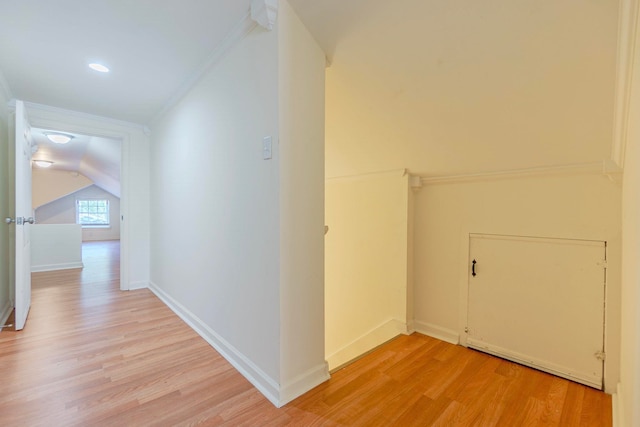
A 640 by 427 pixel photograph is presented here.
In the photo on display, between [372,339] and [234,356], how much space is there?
50.7 inches

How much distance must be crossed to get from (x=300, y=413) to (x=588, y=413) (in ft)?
4.96

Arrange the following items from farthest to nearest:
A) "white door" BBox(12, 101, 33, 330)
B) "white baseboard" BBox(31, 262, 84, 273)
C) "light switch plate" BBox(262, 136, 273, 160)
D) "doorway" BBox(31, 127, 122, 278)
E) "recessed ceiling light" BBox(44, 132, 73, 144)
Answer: "doorway" BBox(31, 127, 122, 278) → "white baseboard" BBox(31, 262, 84, 273) → "recessed ceiling light" BBox(44, 132, 73, 144) → "white door" BBox(12, 101, 33, 330) → "light switch plate" BBox(262, 136, 273, 160)

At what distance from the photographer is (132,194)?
3643 mm

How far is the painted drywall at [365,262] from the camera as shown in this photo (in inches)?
99.6

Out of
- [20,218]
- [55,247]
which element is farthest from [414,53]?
[55,247]

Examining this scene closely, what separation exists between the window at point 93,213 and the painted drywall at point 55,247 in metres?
5.84

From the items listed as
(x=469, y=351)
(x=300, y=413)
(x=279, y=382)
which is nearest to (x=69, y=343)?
(x=279, y=382)

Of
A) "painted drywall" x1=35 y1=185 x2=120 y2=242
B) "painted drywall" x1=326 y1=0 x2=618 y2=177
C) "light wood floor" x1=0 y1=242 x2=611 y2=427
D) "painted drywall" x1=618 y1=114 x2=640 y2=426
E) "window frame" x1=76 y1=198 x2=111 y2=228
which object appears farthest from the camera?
"window frame" x1=76 y1=198 x2=111 y2=228

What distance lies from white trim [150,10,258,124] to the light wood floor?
212cm

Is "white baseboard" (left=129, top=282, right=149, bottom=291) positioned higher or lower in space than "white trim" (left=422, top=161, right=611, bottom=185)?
lower

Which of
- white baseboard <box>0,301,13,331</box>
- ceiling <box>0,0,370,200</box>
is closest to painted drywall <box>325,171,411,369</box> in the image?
ceiling <box>0,0,370,200</box>

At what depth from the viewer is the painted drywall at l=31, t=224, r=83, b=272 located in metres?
4.65

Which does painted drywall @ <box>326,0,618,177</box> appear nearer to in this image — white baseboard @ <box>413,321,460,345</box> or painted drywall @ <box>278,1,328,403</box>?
painted drywall @ <box>278,1,328,403</box>

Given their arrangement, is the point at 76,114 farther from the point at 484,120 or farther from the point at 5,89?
the point at 484,120
